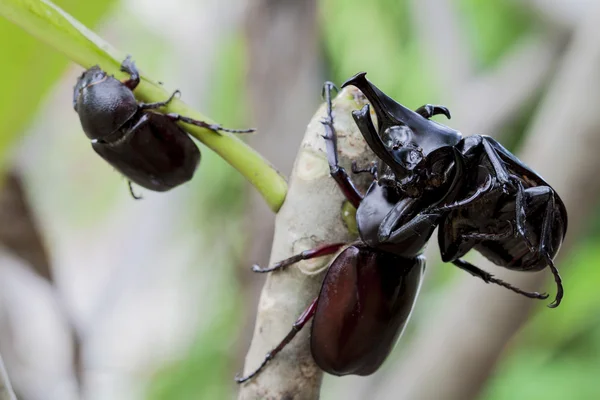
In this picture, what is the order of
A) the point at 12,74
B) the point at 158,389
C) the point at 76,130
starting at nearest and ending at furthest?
the point at 12,74 → the point at 158,389 → the point at 76,130

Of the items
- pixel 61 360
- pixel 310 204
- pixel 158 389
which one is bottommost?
pixel 158 389

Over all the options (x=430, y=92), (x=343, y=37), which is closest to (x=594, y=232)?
(x=430, y=92)

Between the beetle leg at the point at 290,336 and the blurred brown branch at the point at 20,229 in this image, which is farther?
the blurred brown branch at the point at 20,229

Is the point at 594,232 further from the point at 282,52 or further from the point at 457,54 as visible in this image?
the point at 282,52

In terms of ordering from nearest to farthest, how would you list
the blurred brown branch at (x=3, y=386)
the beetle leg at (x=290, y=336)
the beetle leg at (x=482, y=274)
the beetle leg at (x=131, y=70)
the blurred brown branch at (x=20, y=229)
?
the blurred brown branch at (x=3, y=386) < the beetle leg at (x=290, y=336) < the beetle leg at (x=131, y=70) < the beetle leg at (x=482, y=274) < the blurred brown branch at (x=20, y=229)

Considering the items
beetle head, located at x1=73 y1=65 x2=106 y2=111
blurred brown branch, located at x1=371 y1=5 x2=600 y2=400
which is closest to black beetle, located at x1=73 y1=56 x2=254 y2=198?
beetle head, located at x1=73 y1=65 x2=106 y2=111

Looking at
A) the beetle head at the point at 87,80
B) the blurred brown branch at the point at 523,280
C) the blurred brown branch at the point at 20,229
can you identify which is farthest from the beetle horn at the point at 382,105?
the blurred brown branch at the point at 20,229

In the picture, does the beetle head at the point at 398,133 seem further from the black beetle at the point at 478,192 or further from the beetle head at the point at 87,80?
the beetle head at the point at 87,80
